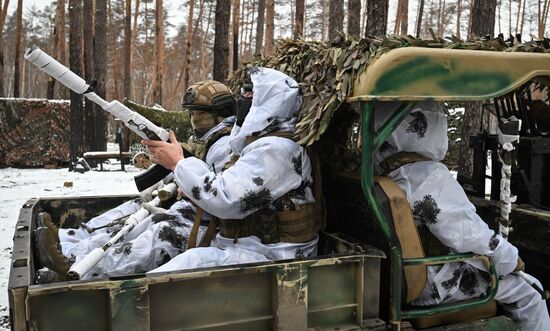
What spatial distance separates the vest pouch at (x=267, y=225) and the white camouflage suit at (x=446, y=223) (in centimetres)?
64

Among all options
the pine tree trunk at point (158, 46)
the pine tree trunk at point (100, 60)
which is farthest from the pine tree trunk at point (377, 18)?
the pine tree trunk at point (158, 46)

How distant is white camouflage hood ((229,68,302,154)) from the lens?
2.86 metres

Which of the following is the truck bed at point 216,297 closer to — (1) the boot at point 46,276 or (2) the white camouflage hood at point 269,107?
(1) the boot at point 46,276

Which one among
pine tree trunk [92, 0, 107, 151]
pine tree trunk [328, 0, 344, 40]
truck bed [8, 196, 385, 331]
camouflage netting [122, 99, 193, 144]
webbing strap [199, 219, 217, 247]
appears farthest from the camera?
pine tree trunk [92, 0, 107, 151]

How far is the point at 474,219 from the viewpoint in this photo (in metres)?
2.69

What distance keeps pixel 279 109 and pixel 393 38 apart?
2.34ft

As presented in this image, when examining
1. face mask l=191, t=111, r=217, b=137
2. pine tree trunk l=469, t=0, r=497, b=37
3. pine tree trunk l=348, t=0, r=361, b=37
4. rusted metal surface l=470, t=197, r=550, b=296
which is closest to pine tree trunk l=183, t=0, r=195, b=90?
pine tree trunk l=348, t=0, r=361, b=37

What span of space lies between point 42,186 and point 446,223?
376 inches

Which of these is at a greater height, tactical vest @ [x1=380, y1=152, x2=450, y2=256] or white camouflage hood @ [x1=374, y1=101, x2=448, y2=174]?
white camouflage hood @ [x1=374, y1=101, x2=448, y2=174]

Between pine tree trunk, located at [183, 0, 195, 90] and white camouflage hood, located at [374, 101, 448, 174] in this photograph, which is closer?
white camouflage hood, located at [374, 101, 448, 174]

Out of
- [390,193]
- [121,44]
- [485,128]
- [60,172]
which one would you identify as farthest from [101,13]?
[121,44]

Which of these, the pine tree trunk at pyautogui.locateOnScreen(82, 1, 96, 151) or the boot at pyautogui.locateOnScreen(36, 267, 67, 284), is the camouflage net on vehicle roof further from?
the pine tree trunk at pyautogui.locateOnScreen(82, 1, 96, 151)

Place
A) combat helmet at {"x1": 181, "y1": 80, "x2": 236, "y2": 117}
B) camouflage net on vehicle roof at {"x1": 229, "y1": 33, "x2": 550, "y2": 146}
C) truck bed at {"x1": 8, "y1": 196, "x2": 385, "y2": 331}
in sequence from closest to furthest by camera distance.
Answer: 1. truck bed at {"x1": 8, "y1": 196, "x2": 385, "y2": 331}
2. camouflage net on vehicle roof at {"x1": 229, "y1": 33, "x2": 550, "y2": 146}
3. combat helmet at {"x1": 181, "y1": 80, "x2": 236, "y2": 117}

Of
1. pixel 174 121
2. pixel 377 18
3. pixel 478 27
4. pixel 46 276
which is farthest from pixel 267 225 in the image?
pixel 174 121
